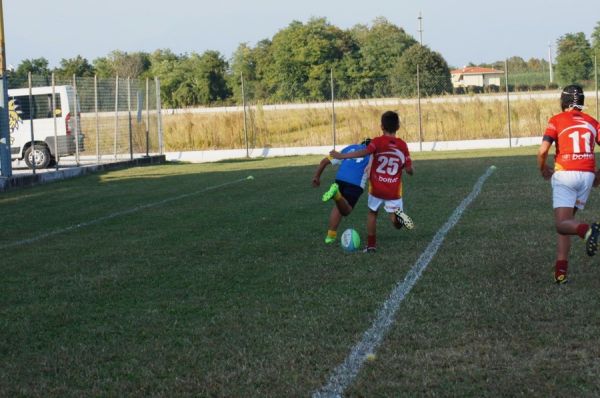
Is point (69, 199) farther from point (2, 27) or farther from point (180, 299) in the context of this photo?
point (180, 299)

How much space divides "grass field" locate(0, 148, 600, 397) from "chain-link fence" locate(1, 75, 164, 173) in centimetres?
1255

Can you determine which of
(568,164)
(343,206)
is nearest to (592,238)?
(568,164)

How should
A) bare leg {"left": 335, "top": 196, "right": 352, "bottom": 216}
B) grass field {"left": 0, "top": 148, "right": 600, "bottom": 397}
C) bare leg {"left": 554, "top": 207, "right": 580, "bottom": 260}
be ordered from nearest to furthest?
grass field {"left": 0, "top": 148, "right": 600, "bottom": 397} → bare leg {"left": 554, "top": 207, "right": 580, "bottom": 260} → bare leg {"left": 335, "top": 196, "right": 352, "bottom": 216}

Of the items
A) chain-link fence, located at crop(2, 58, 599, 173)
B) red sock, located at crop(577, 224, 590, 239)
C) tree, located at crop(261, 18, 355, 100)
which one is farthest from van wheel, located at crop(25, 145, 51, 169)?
tree, located at crop(261, 18, 355, 100)

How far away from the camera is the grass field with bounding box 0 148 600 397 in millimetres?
4980

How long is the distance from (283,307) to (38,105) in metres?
20.7

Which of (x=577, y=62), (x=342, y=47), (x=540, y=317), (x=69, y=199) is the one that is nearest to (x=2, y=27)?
(x=69, y=199)

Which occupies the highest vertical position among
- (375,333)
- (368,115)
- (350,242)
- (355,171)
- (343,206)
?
(368,115)

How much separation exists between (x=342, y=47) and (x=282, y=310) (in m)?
76.8

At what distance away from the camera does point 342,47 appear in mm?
82188

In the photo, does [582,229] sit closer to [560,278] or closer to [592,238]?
[592,238]

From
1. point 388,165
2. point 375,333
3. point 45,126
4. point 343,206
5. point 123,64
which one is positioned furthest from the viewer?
point 123,64

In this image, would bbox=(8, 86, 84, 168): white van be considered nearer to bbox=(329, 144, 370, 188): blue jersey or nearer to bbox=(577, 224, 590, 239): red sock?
bbox=(329, 144, 370, 188): blue jersey

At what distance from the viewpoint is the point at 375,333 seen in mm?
5879
